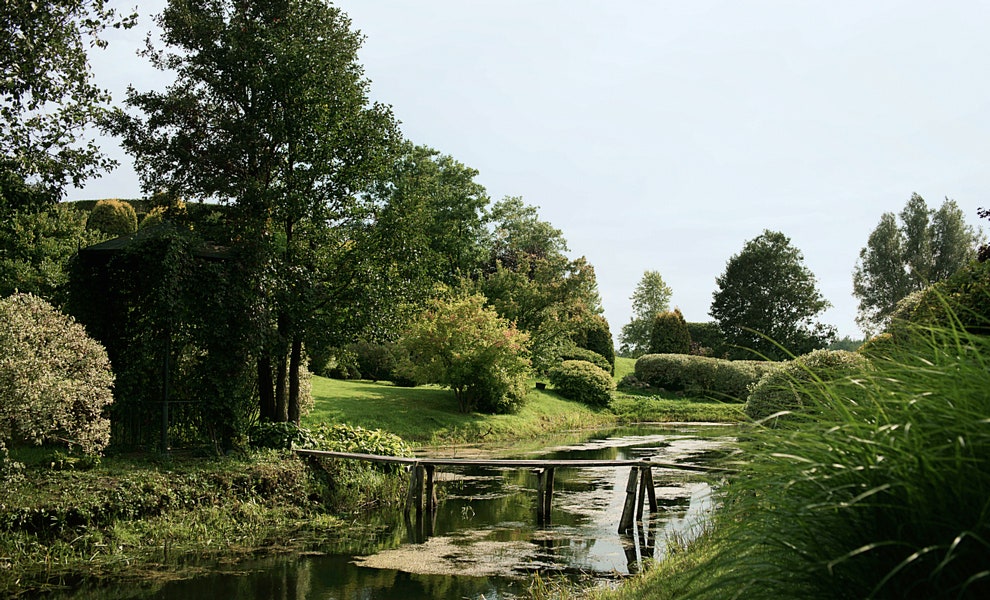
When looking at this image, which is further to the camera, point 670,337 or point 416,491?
point 670,337

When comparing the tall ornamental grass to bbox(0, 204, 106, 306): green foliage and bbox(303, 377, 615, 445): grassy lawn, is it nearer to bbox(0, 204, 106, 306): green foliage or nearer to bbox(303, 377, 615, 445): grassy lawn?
bbox(0, 204, 106, 306): green foliage

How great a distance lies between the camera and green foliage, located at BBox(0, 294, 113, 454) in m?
9.65

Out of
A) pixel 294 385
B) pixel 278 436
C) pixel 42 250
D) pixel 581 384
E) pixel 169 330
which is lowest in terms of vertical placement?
pixel 278 436

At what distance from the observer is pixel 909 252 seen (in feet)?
173

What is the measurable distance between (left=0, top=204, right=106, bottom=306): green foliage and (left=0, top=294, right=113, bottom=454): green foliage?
5.64 metres

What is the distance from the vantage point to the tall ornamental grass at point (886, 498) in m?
2.61

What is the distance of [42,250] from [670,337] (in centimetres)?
3399

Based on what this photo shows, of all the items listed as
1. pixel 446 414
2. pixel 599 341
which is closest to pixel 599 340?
pixel 599 341

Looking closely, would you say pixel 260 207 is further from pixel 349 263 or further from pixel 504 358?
pixel 504 358

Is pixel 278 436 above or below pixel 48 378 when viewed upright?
below

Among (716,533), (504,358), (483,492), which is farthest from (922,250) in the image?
(716,533)

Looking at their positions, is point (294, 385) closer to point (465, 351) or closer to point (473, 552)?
point (473, 552)

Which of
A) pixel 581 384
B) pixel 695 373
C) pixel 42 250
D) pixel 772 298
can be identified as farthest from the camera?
pixel 772 298

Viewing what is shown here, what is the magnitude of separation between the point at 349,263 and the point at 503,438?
35.8ft
